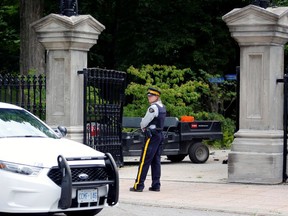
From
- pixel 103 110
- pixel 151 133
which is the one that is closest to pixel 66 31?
pixel 103 110

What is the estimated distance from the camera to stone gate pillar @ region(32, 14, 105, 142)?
17.3m

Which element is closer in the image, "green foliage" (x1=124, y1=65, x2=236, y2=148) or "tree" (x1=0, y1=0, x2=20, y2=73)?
"green foliage" (x1=124, y1=65, x2=236, y2=148)

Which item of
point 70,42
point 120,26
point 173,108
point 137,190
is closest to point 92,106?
point 70,42

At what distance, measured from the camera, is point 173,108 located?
79.8 feet

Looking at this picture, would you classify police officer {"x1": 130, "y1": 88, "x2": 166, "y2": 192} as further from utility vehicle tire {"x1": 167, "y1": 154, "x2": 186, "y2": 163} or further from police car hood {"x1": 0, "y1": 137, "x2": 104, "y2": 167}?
utility vehicle tire {"x1": 167, "y1": 154, "x2": 186, "y2": 163}

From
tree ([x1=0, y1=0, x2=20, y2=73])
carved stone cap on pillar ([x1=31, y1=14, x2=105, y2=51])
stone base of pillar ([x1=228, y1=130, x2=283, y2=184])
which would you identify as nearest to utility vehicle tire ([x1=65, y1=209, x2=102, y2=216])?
stone base of pillar ([x1=228, y1=130, x2=283, y2=184])

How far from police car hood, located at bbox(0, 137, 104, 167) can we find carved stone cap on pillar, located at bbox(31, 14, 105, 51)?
6.30 m

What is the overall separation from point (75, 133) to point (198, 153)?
4215 millimetres

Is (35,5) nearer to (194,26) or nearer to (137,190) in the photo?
(194,26)

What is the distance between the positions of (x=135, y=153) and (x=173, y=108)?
5349 millimetres

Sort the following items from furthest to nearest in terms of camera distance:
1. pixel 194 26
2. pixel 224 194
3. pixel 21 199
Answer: pixel 194 26, pixel 224 194, pixel 21 199

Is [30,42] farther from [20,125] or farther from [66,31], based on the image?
[20,125]

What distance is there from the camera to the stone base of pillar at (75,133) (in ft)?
57.2

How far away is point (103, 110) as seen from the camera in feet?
58.3
